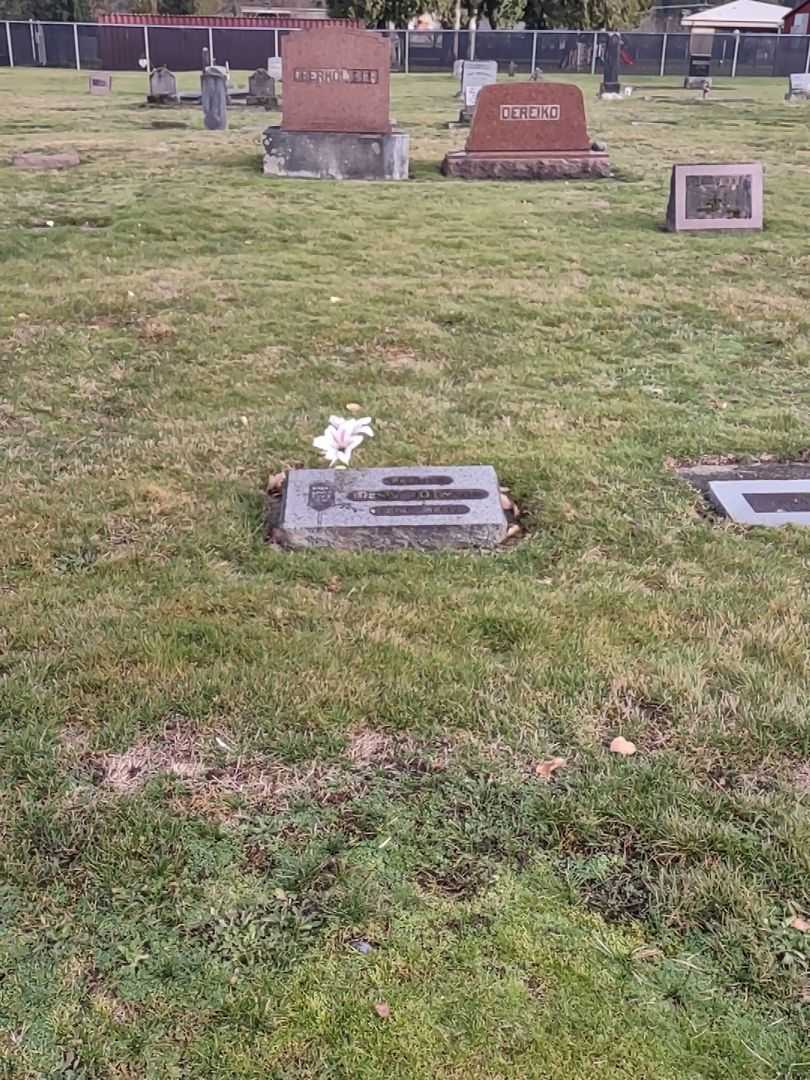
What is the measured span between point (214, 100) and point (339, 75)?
5.98 metres

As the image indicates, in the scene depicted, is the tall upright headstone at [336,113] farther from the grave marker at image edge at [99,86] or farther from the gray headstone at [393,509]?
the grave marker at image edge at [99,86]

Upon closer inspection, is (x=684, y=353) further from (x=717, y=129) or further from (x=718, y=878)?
(x=717, y=129)

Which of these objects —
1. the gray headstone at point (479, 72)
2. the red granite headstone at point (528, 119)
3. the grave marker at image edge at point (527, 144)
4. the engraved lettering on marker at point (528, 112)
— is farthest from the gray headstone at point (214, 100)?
the gray headstone at point (479, 72)

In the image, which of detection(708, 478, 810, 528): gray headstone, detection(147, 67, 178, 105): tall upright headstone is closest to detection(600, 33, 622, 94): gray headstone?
detection(147, 67, 178, 105): tall upright headstone

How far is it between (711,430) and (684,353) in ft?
4.69

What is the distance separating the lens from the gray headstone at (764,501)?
12.4 ft

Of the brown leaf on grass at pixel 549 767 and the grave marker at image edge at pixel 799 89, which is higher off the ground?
the grave marker at image edge at pixel 799 89

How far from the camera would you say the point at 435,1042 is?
1761 millimetres

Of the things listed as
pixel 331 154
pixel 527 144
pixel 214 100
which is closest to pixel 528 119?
pixel 527 144

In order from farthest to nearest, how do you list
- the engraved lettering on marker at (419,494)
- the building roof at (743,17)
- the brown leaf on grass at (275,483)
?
1. the building roof at (743,17)
2. the brown leaf on grass at (275,483)
3. the engraved lettering on marker at (419,494)

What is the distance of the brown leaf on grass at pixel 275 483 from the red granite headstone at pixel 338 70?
8958 millimetres

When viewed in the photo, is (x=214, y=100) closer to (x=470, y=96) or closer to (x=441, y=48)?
(x=470, y=96)

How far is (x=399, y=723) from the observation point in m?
2.61

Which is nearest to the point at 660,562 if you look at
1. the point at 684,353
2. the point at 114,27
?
the point at 684,353
